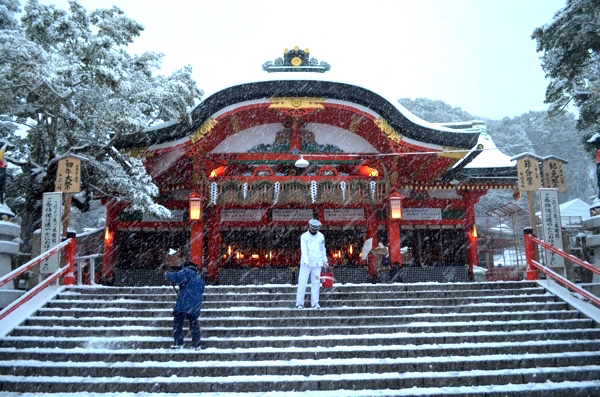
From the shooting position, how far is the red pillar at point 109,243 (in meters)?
14.0

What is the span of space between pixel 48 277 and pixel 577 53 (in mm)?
14162

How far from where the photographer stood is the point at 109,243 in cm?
1405

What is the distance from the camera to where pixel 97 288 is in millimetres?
8102

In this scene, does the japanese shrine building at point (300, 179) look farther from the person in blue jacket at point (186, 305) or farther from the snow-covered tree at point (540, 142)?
the snow-covered tree at point (540, 142)

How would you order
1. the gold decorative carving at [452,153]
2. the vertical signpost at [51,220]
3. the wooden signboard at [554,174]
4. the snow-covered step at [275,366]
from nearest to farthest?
the snow-covered step at [275,366] → the vertical signpost at [51,220] → the wooden signboard at [554,174] → the gold decorative carving at [452,153]

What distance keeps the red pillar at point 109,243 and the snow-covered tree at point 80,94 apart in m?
2.27

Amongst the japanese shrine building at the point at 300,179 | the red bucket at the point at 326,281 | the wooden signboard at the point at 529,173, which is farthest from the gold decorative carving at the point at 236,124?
the wooden signboard at the point at 529,173

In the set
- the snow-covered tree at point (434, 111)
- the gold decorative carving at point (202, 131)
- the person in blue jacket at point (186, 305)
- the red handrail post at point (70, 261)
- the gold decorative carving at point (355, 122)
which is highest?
the snow-covered tree at point (434, 111)

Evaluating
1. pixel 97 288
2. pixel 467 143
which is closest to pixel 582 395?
pixel 97 288

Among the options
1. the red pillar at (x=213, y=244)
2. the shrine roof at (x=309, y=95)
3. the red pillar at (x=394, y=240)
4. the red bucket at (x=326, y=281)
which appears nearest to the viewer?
the red bucket at (x=326, y=281)

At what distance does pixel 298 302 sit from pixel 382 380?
2.28 metres

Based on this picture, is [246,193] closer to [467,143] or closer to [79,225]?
[467,143]

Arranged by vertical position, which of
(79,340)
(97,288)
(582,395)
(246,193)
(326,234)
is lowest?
(582,395)

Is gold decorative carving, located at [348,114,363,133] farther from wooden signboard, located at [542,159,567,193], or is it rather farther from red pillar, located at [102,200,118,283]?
red pillar, located at [102,200,118,283]
